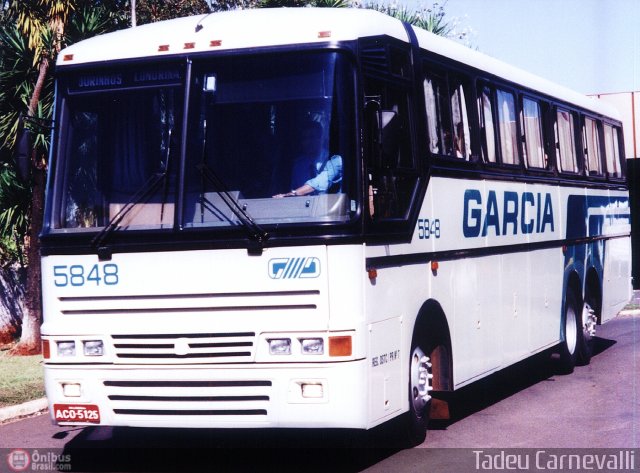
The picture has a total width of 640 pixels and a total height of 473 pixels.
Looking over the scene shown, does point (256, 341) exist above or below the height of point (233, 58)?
below

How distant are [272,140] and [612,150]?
408 inches

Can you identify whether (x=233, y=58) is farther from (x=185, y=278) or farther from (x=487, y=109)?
(x=487, y=109)

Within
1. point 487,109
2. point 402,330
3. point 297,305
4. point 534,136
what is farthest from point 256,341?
point 534,136

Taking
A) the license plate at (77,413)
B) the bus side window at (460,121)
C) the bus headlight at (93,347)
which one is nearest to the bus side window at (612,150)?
the bus side window at (460,121)

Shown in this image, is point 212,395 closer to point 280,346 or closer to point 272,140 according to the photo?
point 280,346

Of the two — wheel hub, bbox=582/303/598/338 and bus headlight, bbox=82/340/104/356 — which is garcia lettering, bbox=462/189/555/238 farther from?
bus headlight, bbox=82/340/104/356

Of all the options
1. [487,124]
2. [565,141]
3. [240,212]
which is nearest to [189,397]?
[240,212]

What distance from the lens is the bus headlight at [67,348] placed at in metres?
8.45

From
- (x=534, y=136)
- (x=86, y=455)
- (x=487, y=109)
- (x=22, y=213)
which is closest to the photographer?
(x=86, y=455)

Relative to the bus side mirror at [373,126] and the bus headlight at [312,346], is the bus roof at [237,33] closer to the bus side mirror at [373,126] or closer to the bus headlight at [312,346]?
the bus side mirror at [373,126]

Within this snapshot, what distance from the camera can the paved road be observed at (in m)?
9.02

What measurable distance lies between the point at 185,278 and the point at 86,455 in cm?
245

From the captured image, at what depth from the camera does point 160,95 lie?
848cm

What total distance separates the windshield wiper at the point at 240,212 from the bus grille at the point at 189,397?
0.99 m
